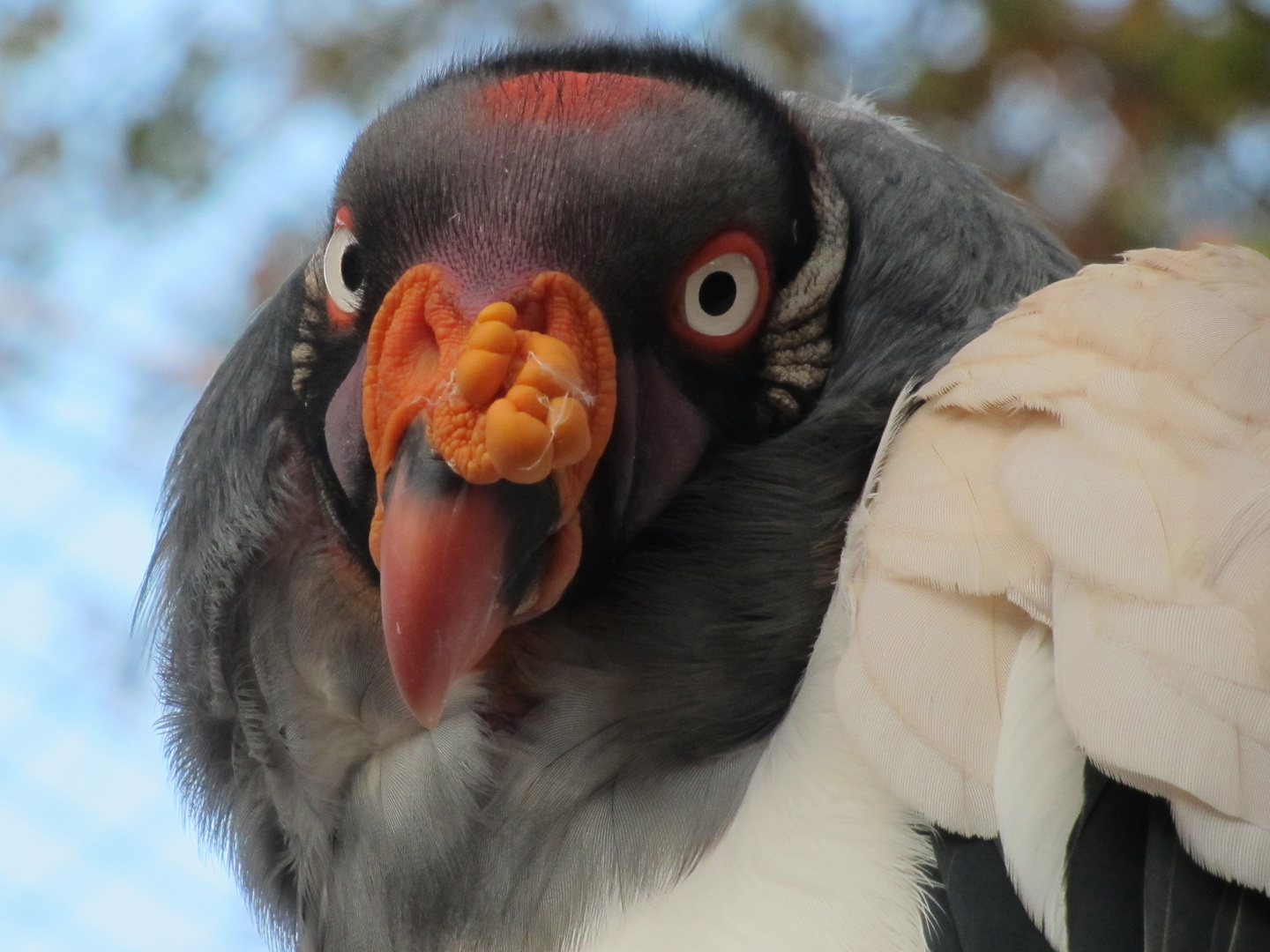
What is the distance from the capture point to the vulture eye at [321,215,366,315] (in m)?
1.75

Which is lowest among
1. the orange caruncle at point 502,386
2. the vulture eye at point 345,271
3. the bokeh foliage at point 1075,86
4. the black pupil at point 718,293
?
the orange caruncle at point 502,386

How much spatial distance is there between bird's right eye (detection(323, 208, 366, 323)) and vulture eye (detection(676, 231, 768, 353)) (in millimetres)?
367

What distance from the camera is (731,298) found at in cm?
174

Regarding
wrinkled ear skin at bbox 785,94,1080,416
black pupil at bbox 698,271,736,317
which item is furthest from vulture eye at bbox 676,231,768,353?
wrinkled ear skin at bbox 785,94,1080,416

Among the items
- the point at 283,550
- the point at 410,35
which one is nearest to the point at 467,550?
the point at 283,550

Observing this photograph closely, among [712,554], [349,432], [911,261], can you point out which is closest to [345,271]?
[349,432]

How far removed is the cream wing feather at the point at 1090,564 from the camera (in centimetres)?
124

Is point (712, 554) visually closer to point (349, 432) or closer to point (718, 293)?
point (718, 293)

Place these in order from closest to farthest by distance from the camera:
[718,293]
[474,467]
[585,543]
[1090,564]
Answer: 1. [1090,564]
2. [474,467]
3. [585,543]
4. [718,293]

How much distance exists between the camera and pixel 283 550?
181 cm

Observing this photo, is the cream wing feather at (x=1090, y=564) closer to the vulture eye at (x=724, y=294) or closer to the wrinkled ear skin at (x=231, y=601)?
the vulture eye at (x=724, y=294)

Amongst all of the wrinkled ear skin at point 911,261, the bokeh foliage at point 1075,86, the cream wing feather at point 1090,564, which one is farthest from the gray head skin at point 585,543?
the bokeh foliage at point 1075,86

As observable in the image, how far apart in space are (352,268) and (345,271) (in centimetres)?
1

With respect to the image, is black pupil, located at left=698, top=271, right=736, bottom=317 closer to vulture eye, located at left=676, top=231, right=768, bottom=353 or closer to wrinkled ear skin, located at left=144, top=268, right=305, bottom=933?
vulture eye, located at left=676, top=231, right=768, bottom=353
